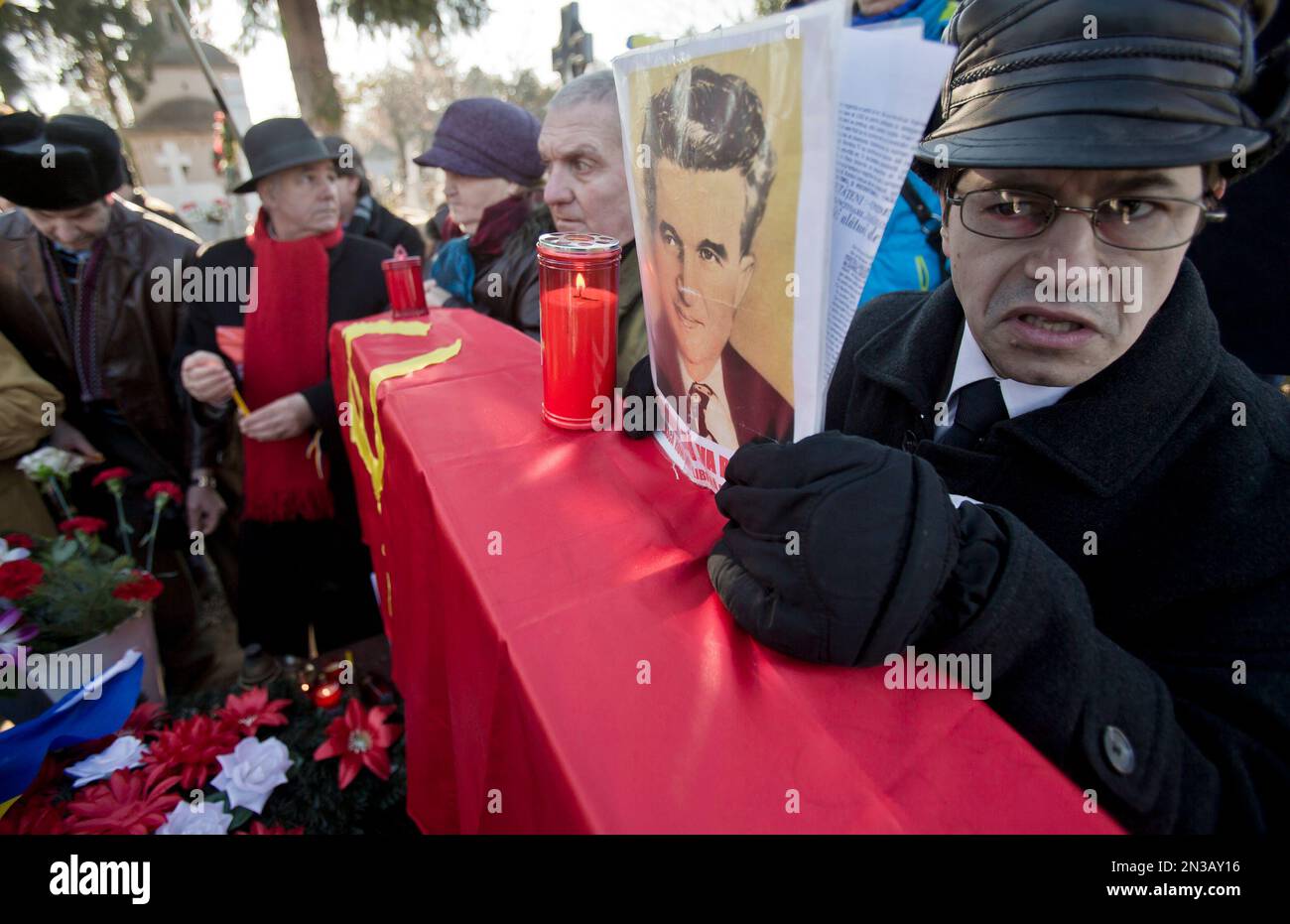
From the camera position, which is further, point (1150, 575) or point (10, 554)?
point (10, 554)

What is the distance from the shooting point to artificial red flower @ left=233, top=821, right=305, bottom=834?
1.63 m

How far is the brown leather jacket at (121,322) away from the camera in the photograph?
2846 millimetres

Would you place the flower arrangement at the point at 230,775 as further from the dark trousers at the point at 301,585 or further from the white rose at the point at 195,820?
the dark trousers at the point at 301,585

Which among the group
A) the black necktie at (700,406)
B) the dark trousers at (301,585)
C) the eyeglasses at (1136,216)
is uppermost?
the eyeglasses at (1136,216)

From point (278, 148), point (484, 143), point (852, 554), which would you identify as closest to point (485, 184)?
point (484, 143)

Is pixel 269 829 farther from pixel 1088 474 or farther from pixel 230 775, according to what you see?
pixel 1088 474

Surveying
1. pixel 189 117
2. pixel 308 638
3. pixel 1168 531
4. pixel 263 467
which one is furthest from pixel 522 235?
pixel 189 117

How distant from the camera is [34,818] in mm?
1399

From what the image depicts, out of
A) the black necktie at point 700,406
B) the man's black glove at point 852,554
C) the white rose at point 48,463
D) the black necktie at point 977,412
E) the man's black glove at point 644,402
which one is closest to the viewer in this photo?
the man's black glove at point 852,554

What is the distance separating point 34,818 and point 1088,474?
7.19 ft

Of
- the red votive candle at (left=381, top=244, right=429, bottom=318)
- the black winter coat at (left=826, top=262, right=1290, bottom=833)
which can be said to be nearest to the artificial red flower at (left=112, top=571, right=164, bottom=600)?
the red votive candle at (left=381, top=244, right=429, bottom=318)

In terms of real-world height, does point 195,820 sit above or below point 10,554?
below

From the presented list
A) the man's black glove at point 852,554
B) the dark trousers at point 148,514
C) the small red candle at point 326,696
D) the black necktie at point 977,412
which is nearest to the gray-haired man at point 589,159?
the black necktie at point 977,412

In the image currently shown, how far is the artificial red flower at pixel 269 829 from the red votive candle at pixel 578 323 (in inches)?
53.2
